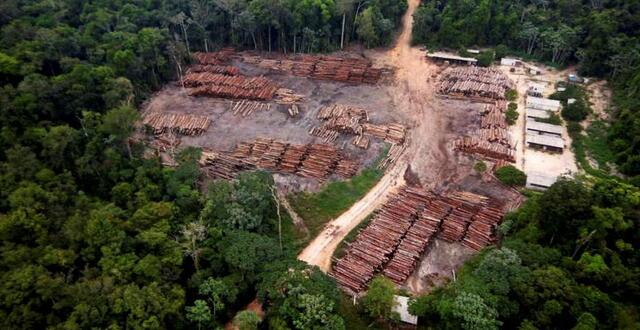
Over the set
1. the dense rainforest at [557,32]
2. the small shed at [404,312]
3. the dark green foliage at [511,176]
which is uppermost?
the dense rainforest at [557,32]

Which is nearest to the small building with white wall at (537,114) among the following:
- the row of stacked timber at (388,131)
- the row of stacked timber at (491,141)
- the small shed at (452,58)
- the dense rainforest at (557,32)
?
the row of stacked timber at (491,141)

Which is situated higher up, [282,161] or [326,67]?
[326,67]

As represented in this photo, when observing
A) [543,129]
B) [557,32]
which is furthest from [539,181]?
[557,32]

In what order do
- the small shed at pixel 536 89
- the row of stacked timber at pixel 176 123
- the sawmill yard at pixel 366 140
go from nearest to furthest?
the sawmill yard at pixel 366 140, the row of stacked timber at pixel 176 123, the small shed at pixel 536 89

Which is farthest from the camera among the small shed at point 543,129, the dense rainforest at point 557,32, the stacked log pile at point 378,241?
the dense rainforest at point 557,32

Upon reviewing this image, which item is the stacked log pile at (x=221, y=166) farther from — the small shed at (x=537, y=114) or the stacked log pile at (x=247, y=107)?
the small shed at (x=537, y=114)

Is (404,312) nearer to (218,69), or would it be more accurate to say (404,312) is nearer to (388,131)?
(388,131)

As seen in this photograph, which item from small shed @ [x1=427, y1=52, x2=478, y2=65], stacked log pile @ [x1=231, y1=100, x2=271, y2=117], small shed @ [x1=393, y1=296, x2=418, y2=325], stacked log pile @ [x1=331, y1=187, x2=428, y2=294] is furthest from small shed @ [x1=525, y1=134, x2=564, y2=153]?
stacked log pile @ [x1=231, y1=100, x2=271, y2=117]
